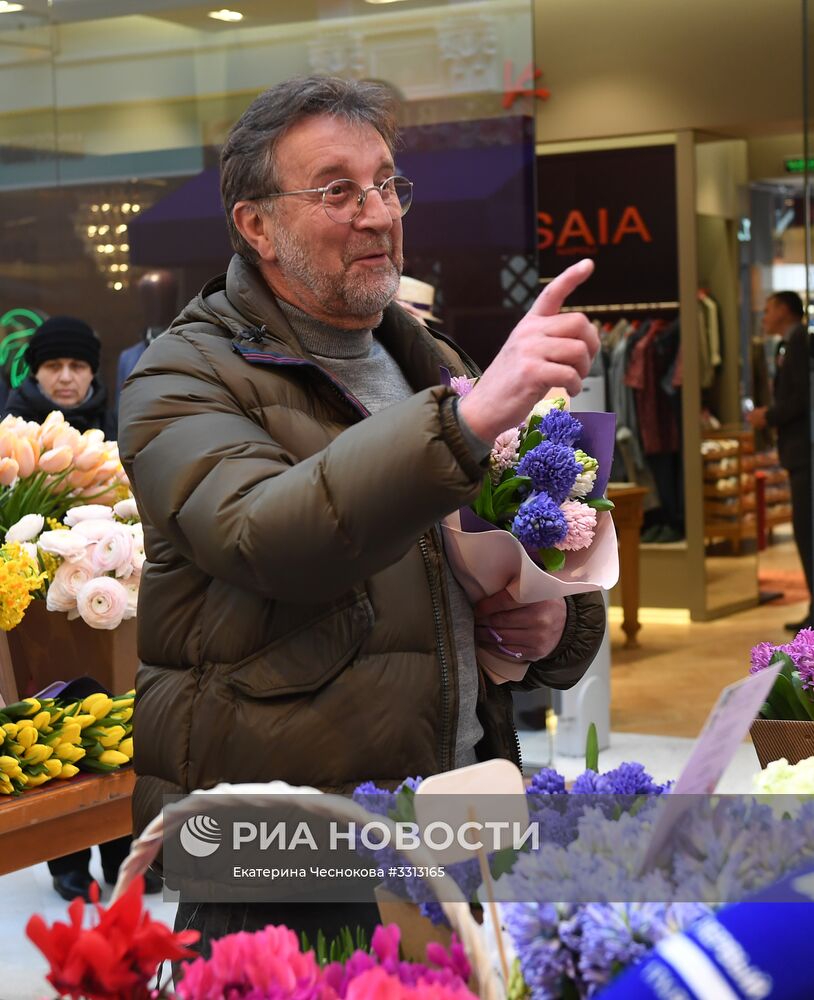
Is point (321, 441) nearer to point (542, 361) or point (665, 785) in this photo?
point (542, 361)

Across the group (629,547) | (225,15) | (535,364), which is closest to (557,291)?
(535,364)

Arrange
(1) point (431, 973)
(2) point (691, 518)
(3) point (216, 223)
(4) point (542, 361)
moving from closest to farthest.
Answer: (1) point (431, 973) → (4) point (542, 361) → (3) point (216, 223) → (2) point (691, 518)

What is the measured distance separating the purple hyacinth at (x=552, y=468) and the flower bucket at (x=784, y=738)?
319mm

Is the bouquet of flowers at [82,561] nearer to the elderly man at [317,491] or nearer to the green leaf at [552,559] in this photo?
the elderly man at [317,491]

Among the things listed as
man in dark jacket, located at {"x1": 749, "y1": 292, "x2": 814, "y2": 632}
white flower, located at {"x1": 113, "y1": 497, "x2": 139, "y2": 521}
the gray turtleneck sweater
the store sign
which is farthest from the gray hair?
the store sign

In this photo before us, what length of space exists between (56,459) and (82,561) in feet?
0.80

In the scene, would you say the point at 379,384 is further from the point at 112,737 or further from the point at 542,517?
the point at 112,737

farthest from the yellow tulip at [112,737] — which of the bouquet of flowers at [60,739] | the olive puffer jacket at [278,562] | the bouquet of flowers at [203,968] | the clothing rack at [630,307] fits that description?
the clothing rack at [630,307]

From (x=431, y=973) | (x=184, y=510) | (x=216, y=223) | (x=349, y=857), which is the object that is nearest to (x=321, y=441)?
(x=184, y=510)

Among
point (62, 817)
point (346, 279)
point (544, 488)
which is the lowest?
point (62, 817)

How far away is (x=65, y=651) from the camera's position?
2955mm

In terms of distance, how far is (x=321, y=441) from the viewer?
1.56 meters

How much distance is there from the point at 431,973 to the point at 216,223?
4.93 metres

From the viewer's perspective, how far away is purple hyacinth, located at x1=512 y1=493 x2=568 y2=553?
1513mm
